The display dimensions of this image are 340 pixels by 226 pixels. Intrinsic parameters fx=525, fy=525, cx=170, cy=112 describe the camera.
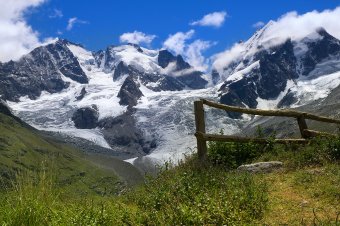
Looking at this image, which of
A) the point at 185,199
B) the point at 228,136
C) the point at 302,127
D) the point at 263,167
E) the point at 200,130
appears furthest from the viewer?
the point at 302,127

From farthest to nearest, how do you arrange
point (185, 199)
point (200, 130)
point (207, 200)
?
point (200, 130), point (185, 199), point (207, 200)

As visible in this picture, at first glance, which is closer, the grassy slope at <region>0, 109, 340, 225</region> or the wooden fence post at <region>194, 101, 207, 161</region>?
the grassy slope at <region>0, 109, 340, 225</region>

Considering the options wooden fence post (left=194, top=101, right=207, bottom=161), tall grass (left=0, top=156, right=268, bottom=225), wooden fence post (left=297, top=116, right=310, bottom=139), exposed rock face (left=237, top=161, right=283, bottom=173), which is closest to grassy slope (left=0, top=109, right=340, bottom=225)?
tall grass (left=0, top=156, right=268, bottom=225)

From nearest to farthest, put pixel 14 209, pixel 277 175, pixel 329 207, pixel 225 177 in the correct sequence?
1. pixel 14 209
2. pixel 329 207
3. pixel 225 177
4. pixel 277 175

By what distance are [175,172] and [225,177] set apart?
3.07 meters

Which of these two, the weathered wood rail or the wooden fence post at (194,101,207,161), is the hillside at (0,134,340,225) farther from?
the weathered wood rail

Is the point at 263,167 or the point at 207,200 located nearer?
the point at 207,200

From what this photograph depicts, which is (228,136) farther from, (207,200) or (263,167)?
(207,200)

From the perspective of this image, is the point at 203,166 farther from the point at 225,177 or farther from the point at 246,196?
the point at 246,196

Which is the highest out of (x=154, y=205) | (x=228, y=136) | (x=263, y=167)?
(x=228, y=136)

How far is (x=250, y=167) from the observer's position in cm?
1880

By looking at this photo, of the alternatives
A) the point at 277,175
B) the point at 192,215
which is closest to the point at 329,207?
the point at 192,215

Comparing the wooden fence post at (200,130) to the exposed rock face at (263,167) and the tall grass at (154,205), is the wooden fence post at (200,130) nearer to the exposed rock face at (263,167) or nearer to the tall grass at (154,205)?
the exposed rock face at (263,167)

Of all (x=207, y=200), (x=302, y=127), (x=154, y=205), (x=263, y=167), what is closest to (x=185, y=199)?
(x=154, y=205)
